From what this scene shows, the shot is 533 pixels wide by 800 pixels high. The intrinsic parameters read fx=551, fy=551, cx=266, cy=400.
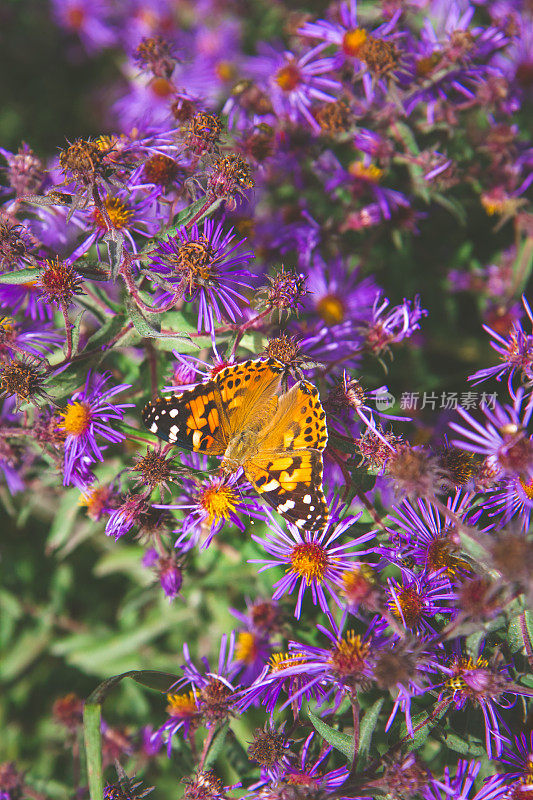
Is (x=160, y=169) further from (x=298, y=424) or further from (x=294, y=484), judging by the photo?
(x=294, y=484)

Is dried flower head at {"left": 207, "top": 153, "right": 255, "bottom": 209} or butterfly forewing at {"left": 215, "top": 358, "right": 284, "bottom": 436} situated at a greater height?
dried flower head at {"left": 207, "top": 153, "right": 255, "bottom": 209}

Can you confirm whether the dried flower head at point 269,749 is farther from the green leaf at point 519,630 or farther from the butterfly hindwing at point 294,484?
the green leaf at point 519,630

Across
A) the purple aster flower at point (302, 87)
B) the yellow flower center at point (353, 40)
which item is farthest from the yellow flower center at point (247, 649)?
the yellow flower center at point (353, 40)

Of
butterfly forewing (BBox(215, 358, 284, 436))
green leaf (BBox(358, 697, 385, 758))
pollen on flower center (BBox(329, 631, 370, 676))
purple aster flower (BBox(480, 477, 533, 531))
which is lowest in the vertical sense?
green leaf (BBox(358, 697, 385, 758))

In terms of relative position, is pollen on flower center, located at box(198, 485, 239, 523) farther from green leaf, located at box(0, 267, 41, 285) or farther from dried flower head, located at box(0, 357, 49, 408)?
green leaf, located at box(0, 267, 41, 285)

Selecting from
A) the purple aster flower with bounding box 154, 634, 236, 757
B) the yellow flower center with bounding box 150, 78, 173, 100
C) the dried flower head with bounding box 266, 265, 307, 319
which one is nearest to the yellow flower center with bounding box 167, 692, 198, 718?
the purple aster flower with bounding box 154, 634, 236, 757

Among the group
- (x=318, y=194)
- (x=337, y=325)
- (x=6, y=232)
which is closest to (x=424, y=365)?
(x=337, y=325)

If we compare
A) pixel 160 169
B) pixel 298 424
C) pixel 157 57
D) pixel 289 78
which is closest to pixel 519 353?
pixel 298 424

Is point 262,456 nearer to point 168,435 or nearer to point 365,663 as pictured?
point 168,435
